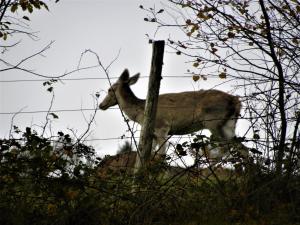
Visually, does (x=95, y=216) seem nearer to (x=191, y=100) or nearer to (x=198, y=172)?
(x=198, y=172)

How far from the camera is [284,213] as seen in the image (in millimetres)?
5867

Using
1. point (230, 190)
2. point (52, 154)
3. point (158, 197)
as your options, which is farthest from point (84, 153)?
point (230, 190)

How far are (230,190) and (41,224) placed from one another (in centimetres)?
198

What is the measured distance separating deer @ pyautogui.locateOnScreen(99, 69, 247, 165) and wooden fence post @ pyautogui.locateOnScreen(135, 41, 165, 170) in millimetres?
5375

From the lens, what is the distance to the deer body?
1293cm

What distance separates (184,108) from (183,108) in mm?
32

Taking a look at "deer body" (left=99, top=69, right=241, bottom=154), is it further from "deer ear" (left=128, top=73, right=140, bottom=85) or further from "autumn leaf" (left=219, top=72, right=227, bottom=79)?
"autumn leaf" (left=219, top=72, right=227, bottom=79)

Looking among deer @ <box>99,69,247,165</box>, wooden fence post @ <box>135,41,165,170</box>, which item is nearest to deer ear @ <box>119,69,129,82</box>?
deer @ <box>99,69,247,165</box>

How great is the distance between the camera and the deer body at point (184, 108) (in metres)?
12.9

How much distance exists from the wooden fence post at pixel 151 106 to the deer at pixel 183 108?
538 cm

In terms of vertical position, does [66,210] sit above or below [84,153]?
below

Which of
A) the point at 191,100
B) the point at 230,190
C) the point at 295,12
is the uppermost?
the point at 191,100

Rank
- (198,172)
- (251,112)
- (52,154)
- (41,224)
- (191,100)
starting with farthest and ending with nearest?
1. (191,100)
2. (251,112)
3. (198,172)
4. (52,154)
5. (41,224)

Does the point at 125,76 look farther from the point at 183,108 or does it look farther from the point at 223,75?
the point at 223,75
